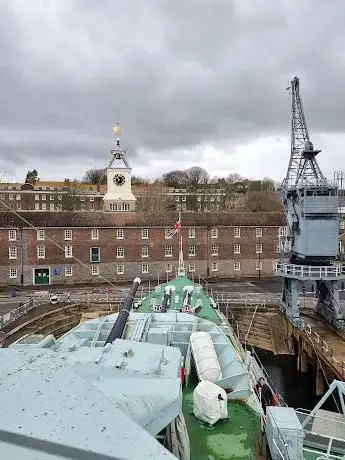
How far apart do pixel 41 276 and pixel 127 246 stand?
9311 mm

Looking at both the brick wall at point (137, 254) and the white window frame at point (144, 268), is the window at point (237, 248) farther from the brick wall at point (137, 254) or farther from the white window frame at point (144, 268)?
the white window frame at point (144, 268)

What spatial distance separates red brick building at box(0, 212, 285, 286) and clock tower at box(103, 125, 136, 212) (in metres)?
10.4

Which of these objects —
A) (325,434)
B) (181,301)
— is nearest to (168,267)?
(181,301)

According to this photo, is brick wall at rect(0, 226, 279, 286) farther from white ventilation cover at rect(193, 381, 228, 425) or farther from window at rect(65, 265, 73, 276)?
Answer: white ventilation cover at rect(193, 381, 228, 425)

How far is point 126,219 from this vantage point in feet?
149

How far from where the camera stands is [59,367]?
18.7ft

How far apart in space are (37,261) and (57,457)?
1600 inches

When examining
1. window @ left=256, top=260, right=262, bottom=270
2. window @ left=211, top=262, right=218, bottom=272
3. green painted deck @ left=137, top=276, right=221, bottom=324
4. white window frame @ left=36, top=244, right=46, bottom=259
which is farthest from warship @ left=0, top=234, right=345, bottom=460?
window @ left=256, top=260, right=262, bottom=270

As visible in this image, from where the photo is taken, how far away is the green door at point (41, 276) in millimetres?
42844

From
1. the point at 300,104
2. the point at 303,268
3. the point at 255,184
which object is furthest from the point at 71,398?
the point at 255,184

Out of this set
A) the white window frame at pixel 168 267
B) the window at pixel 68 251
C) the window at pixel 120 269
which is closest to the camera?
the window at pixel 68 251

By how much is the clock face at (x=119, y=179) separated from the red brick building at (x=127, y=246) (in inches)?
448

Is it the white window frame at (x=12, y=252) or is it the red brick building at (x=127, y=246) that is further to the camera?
the red brick building at (x=127, y=246)

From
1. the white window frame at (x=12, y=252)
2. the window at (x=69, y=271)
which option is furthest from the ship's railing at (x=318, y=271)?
the white window frame at (x=12, y=252)
